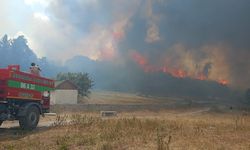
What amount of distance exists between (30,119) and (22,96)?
4.28ft

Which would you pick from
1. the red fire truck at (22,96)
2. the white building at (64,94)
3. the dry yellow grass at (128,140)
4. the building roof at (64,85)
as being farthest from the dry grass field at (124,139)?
the building roof at (64,85)

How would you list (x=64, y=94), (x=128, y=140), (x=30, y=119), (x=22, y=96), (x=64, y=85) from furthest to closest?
(x=64, y=85) → (x=64, y=94) → (x=30, y=119) → (x=22, y=96) → (x=128, y=140)

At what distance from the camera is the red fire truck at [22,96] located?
1803 cm

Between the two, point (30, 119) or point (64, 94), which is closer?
point (30, 119)

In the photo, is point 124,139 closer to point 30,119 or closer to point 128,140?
point 128,140

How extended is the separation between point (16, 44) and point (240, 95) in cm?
8324

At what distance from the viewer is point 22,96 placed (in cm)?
1920

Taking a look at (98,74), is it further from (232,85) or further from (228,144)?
(228,144)

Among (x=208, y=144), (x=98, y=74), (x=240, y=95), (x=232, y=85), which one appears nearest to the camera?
(x=208, y=144)

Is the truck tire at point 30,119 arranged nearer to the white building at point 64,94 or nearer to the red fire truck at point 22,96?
the red fire truck at point 22,96

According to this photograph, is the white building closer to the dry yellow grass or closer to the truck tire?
the truck tire

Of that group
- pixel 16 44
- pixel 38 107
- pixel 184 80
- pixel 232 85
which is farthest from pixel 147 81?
pixel 38 107

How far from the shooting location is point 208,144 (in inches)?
536

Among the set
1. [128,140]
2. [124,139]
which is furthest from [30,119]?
[128,140]
